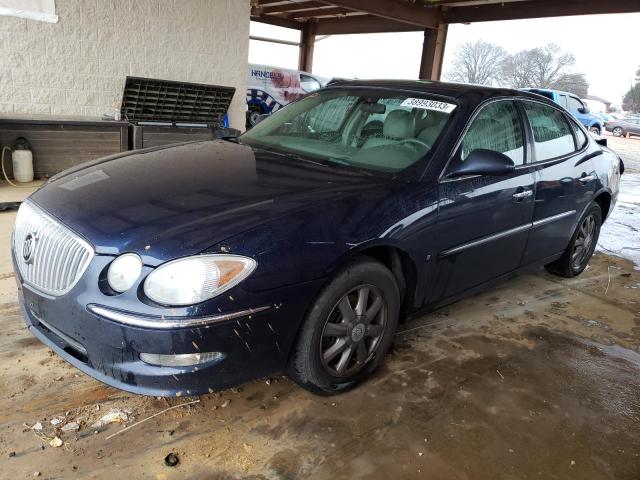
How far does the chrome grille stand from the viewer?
6.64ft

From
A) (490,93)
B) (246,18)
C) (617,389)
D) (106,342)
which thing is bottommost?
(617,389)

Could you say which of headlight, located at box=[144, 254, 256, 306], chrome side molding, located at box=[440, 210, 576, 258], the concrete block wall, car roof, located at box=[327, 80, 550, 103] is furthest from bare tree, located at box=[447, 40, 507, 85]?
headlight, located at box=[144, 254, 256, 306]

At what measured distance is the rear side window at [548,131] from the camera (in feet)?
11.5

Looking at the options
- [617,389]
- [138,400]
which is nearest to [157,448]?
[138,400]

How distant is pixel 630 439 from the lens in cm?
248

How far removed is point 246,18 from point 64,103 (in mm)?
3063

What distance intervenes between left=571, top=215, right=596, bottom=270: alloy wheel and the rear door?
27cm

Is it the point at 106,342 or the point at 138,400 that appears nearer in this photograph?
the point at 106,342

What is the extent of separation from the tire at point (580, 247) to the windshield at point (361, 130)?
2.04 m

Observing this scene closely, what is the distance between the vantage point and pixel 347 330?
95.7 inches

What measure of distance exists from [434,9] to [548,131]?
10880 millimetres

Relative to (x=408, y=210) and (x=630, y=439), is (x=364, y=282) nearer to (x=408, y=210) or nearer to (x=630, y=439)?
(x=408, y=210)

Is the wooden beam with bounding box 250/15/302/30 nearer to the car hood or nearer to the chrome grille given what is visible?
the car hood

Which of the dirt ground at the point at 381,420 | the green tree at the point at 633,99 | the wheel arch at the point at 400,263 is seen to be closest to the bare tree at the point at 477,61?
the green tree at the point at 633,99
